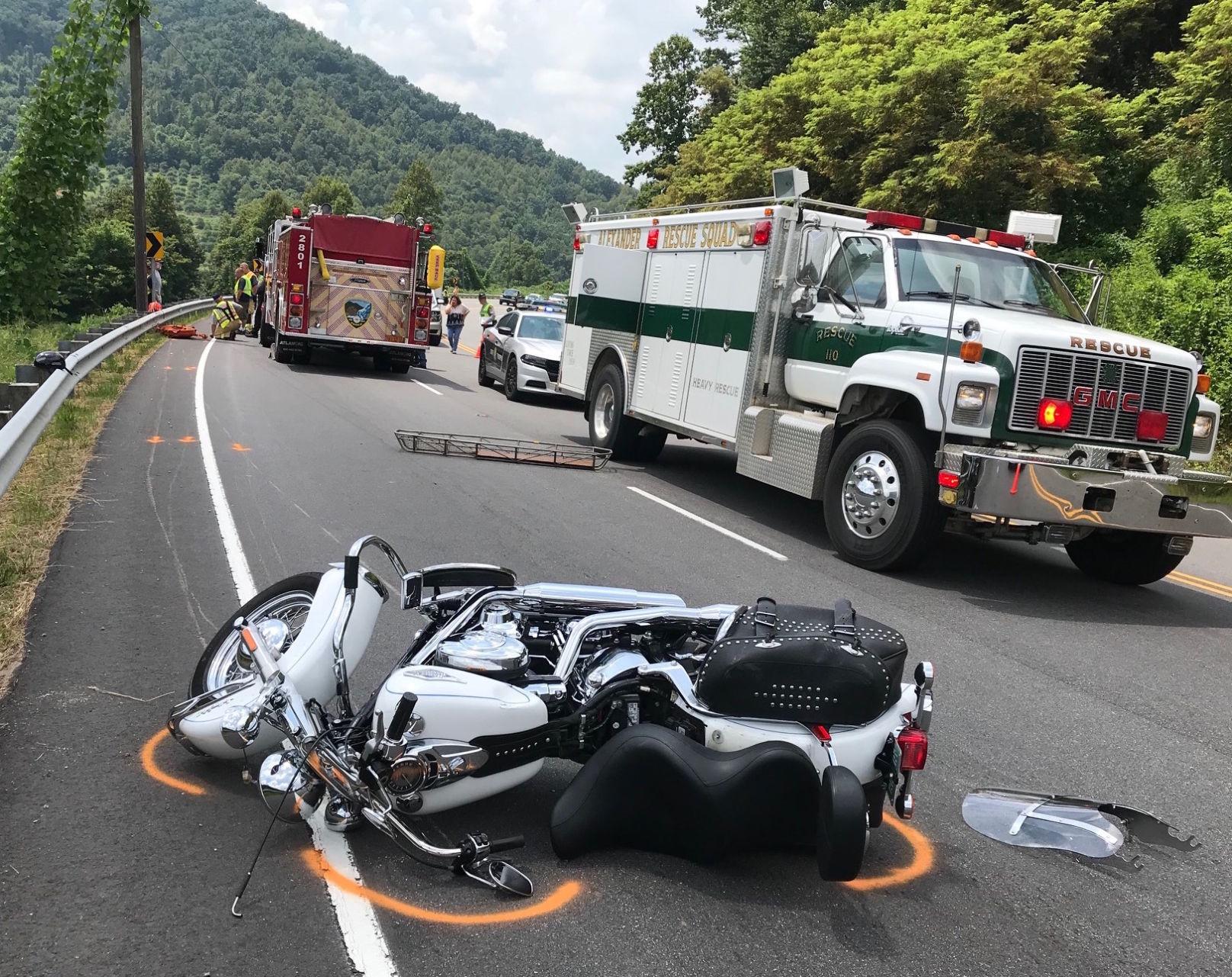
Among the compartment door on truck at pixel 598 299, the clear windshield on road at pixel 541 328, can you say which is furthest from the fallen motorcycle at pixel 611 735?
the clear windshield on road at pixel 541 328

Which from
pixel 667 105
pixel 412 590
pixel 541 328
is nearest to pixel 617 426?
pixel 541 328

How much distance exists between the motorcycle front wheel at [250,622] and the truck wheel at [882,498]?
484 centimetres

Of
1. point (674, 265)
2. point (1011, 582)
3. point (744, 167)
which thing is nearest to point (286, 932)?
point (1011, 582)

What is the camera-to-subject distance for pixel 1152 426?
791cm

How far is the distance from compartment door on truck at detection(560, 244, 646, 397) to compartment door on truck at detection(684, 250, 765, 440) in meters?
1.96

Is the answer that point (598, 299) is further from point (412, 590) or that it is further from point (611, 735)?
point (611, 735)

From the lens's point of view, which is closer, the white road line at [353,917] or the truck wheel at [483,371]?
the white road line at [353,917]

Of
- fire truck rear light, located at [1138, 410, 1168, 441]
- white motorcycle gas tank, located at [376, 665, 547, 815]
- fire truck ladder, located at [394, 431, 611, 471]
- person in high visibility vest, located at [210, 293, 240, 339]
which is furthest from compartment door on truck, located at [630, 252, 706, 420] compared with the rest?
person in high visibility vest, located at [210, 293, 240, 339]

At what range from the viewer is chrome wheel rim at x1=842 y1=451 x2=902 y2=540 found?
8.16 metres

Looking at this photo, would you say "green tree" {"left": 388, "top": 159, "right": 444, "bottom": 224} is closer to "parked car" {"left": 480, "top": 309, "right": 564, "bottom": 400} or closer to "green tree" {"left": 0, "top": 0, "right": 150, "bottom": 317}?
"green tree" {"left": 0, "top": 0, "right": 150, "bottom": 317}

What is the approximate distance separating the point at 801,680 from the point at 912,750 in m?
0.42

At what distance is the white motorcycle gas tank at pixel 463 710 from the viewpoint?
3.52 meters

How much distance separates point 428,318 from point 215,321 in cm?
1030

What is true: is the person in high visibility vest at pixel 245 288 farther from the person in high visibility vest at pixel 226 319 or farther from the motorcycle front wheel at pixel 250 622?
the motorcycle front wheel at pixel 250 622
